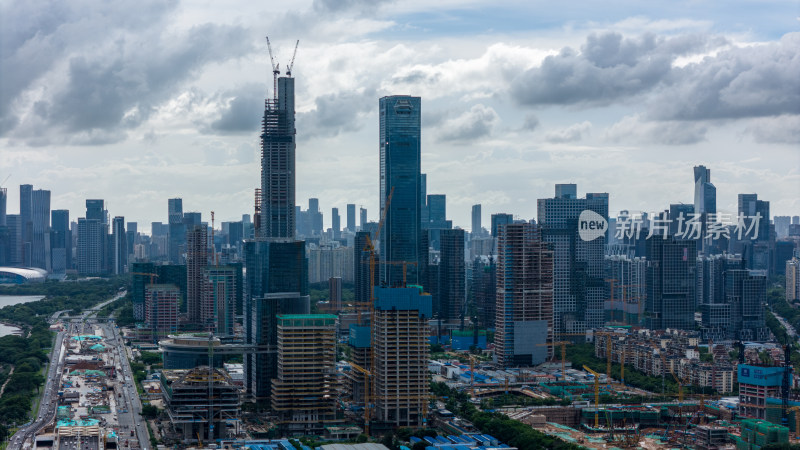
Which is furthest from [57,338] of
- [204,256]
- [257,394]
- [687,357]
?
[687,357]

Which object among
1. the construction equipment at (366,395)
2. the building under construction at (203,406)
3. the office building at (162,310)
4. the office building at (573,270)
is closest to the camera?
the building under construction at (203,406)

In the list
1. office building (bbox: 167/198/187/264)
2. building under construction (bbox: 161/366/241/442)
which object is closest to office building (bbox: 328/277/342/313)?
building under construction (bbox: 161/366/241/442)

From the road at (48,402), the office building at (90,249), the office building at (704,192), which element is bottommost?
the road at (48,402)

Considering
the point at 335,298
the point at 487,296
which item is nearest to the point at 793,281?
the point at 487,296

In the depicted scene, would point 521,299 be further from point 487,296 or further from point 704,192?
point 704,192

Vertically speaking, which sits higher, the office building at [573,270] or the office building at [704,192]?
the office building at [704,192]

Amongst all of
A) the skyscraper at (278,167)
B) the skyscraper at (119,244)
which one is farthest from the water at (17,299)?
the skyscraper at (278,167)

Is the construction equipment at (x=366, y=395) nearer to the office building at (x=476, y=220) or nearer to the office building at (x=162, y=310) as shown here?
the office building at (x=162, y=310)
